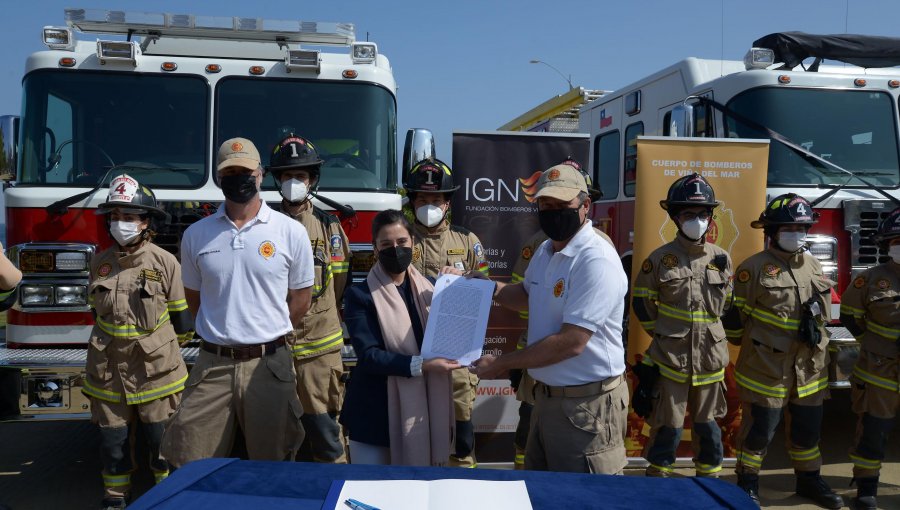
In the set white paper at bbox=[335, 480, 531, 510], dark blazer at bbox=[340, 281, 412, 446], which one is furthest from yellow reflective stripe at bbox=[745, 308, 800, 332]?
white paper at bbox=[335, 480, 531, 510]

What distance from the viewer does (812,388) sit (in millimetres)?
4805

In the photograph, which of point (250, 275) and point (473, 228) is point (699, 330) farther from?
point (250, 275)

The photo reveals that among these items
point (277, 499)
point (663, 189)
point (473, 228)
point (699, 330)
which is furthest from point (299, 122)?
point (277, 499)

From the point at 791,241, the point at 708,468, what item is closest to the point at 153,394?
the point at 708,468

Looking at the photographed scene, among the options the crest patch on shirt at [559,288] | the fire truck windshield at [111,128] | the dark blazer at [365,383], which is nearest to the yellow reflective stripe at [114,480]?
the fire truck windshield at [111,128]

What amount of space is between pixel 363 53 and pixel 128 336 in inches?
98.8

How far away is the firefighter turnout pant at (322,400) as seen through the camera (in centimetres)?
443

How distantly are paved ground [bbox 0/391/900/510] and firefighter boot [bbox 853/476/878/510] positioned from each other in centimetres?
17

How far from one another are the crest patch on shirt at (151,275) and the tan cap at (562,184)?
240 centimetres

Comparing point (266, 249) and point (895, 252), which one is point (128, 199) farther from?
point (895, 252)

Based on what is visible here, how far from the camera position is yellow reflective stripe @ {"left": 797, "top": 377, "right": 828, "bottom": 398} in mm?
4777

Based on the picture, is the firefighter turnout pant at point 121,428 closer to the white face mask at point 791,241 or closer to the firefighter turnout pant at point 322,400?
the firefighter turnout pant at point 322,400

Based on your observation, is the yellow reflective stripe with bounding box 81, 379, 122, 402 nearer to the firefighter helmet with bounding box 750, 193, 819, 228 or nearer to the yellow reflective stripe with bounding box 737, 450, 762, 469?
the yellow reflective stripe with bounding box 737, 450, 762, 469

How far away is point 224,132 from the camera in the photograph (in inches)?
202
